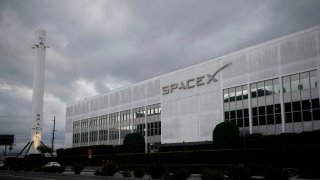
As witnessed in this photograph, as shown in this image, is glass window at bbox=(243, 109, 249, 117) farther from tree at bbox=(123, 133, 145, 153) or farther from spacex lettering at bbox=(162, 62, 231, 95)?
tree at bbox=(123, 133, 145, 153)

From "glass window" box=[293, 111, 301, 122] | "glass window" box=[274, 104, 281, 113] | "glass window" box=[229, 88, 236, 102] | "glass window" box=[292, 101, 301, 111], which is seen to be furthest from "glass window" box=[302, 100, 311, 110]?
"glass window" box=[229, 88, 236, 102]

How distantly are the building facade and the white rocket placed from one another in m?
16.7

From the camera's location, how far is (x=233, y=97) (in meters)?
58.7

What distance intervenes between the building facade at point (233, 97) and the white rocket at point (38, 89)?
1673 cm

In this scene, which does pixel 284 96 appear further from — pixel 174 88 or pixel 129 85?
pixel 129 85

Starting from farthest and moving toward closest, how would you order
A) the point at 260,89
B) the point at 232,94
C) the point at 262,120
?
the point at 232,94 → the point at 260,89 → the point at 262,120

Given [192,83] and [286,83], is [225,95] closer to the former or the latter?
[192,83]

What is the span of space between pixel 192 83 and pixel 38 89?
33.4 m

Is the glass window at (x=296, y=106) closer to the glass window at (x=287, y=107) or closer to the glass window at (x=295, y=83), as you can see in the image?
the glass window at (x=287, y=107)

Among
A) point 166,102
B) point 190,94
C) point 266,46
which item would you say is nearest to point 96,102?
point 166,102

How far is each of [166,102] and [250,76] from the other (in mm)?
20275

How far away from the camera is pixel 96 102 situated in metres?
97.0

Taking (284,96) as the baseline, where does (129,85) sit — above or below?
above

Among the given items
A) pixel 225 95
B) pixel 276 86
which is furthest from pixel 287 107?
pixel 225 95
